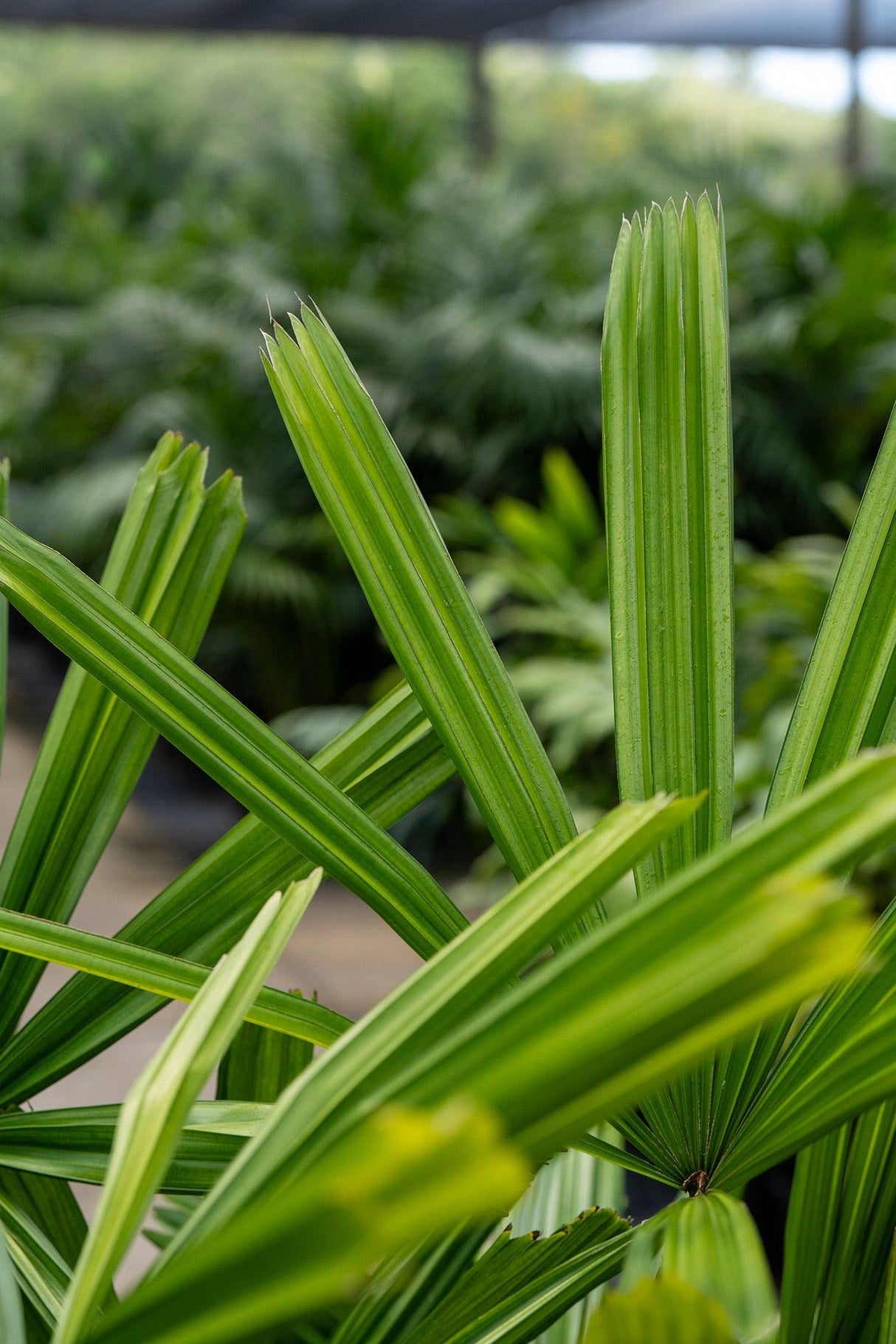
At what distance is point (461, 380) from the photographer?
11.2 feet

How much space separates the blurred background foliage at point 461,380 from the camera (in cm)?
264

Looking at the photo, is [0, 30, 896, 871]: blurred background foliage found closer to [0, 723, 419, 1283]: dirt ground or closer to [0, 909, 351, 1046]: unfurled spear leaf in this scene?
[0, 723, 419, 1283]: dirt ground

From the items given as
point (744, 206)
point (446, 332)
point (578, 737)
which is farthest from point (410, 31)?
point (578, 737)

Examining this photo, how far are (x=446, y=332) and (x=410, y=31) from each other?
4.41 meters

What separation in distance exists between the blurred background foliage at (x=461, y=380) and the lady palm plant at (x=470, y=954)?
5.39ft

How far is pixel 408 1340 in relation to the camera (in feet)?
1.11

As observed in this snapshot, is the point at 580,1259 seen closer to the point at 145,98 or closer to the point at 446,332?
the point at 446,332

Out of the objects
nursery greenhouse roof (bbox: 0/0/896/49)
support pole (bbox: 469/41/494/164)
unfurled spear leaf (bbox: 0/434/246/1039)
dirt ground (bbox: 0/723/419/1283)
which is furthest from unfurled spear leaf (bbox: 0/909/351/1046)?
support pole (bbox: 469/41/494/164)

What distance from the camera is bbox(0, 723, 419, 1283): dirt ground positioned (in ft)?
6.39

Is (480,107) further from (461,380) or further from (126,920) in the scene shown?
(126,920)

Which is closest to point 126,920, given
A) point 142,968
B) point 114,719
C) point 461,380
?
point 114,719

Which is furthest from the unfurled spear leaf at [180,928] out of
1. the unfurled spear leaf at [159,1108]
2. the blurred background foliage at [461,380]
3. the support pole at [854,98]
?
the support pole at [854,98]

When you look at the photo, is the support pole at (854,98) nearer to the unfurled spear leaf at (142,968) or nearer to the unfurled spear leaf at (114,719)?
the unfurled spear leaf at (114,719)

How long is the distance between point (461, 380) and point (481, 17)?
411 cm
